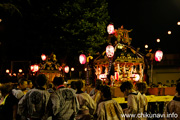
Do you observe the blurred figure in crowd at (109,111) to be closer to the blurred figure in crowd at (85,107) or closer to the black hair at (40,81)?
the blurred figure in crowd at (85,107)

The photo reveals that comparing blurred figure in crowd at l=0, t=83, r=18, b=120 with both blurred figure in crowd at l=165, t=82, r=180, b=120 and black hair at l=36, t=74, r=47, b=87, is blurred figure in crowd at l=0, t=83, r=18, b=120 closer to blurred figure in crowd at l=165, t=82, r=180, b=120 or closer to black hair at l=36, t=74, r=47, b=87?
black hair at l=36, t=74, r=47, b=87

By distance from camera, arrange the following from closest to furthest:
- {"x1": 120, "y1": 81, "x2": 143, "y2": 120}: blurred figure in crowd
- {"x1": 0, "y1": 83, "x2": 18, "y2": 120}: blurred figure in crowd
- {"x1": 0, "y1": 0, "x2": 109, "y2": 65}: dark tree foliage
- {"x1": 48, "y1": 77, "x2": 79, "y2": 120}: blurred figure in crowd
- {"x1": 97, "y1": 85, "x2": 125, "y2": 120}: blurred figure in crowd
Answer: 1. {"x1": 48, "y1": 77, "x2": 79, "y2": 120}: blurred figure in crowd
2. {"x1": 97, "y1": 85, "x2": 125, "y2": 120}: blurred figure in crowd
3. {"x1": 0, "y1": 83, "x2": 18, "y2": 120}: blurred figure in crowd
4. {"x1": 120, "y1": 81, "x2": 143, "y2": 120}: blurred figure in crowd
5. {"x1": 0, "y1": 0, "x2": 109, "y2": 65}: dark tree foliage

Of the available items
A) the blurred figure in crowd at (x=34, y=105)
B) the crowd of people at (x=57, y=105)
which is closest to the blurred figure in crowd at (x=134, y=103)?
the crowd of people at (x=57, y=105)

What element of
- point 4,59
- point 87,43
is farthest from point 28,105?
point 4,59

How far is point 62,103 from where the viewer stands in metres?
4.27

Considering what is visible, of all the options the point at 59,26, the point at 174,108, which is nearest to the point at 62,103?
the point at 174,108

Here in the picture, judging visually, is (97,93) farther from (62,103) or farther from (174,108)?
(174,108)

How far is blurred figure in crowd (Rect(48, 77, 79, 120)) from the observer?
4.12 m

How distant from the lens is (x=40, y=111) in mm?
4227

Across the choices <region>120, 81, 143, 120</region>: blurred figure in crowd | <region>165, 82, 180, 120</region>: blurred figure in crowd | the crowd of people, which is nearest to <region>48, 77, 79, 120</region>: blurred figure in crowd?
the crowd of people

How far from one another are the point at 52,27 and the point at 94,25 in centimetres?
462

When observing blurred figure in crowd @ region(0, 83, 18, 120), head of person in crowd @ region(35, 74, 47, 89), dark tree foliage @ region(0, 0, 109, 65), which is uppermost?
dark tree foliage @ region(0, 0, 109, 65)

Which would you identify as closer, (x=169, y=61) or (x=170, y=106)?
(x=170, y=106)

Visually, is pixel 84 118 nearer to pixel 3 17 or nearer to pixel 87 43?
pixel 87 43
